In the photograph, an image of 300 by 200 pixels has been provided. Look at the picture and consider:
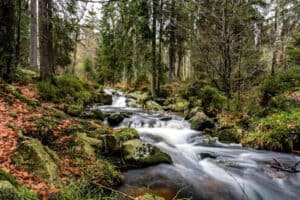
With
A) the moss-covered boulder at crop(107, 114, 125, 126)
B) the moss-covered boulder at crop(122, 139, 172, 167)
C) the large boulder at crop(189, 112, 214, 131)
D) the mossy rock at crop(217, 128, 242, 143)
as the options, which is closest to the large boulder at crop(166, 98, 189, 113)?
the large boulder at crop(189, 112, 214, 131)

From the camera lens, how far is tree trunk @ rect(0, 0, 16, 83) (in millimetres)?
7188

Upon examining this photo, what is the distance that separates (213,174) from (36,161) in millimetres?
3752

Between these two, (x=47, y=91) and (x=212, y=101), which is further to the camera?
(x=212, y=101)

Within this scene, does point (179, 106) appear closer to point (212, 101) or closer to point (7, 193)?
point (212, 101)

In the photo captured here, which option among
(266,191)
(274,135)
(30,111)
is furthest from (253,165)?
(30,111)

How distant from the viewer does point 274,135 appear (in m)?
7.74

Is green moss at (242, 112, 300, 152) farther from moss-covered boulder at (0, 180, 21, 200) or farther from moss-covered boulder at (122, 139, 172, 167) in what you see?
moss-covered boulder at (0, 180, 21, 200)

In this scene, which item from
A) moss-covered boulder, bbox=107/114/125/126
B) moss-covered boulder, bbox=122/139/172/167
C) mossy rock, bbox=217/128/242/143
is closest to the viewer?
moss-covered boulder, bbox=122/139/172/167

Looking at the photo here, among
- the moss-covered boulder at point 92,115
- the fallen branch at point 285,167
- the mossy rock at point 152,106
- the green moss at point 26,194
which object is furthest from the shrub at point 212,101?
the green moss at point 26,194

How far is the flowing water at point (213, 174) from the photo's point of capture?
16.3 ft

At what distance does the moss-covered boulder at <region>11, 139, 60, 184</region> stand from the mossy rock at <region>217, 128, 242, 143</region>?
5684mm

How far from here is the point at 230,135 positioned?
8.45 m

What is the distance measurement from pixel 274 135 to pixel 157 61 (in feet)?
32.6

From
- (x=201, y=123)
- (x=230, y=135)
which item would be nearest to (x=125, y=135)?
(x=230, y=135)
